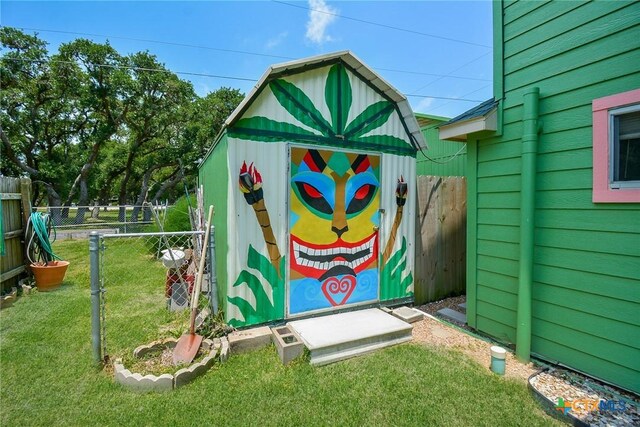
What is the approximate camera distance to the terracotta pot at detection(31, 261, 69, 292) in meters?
4.98

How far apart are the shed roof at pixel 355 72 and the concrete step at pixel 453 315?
239cm

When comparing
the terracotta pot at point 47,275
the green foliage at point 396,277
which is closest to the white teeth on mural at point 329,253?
the green foliage at point 396,277

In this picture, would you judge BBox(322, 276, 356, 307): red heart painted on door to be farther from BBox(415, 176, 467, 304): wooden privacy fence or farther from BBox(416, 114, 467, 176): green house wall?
BBox(416, 114, 467, 176): green house wall

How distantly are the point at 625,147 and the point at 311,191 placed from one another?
9.26 ft

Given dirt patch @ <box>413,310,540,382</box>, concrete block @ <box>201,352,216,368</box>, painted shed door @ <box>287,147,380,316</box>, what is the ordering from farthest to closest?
painted shed door @ <box>287,147,380,316</box>
dirt patch @ <box>413,310,540,382</box>
concrete block @ <box>201,352,216,368</box>

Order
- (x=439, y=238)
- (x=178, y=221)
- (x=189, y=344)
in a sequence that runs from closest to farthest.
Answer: (x=189, y=344)
(x=439, y=238)
(x=178, y=221)

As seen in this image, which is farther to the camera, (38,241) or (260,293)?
(38,241)

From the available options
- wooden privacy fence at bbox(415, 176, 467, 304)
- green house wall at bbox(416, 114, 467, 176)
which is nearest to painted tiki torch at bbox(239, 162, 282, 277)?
wooden privacy fence at bbox(415, 176, 467, 304)

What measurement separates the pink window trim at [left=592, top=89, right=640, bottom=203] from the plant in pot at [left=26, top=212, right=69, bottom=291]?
749 centimetres

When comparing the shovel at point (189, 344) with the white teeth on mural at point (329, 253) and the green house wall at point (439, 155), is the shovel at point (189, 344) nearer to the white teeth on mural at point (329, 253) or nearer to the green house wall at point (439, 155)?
Result: the white teeth on mural at point (329, 253)

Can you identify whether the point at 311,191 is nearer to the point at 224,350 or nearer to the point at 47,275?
the point at 224,350

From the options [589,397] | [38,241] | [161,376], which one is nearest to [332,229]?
[161,376]

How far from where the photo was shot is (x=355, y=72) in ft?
12.2

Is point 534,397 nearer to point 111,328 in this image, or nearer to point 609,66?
point 609,66
